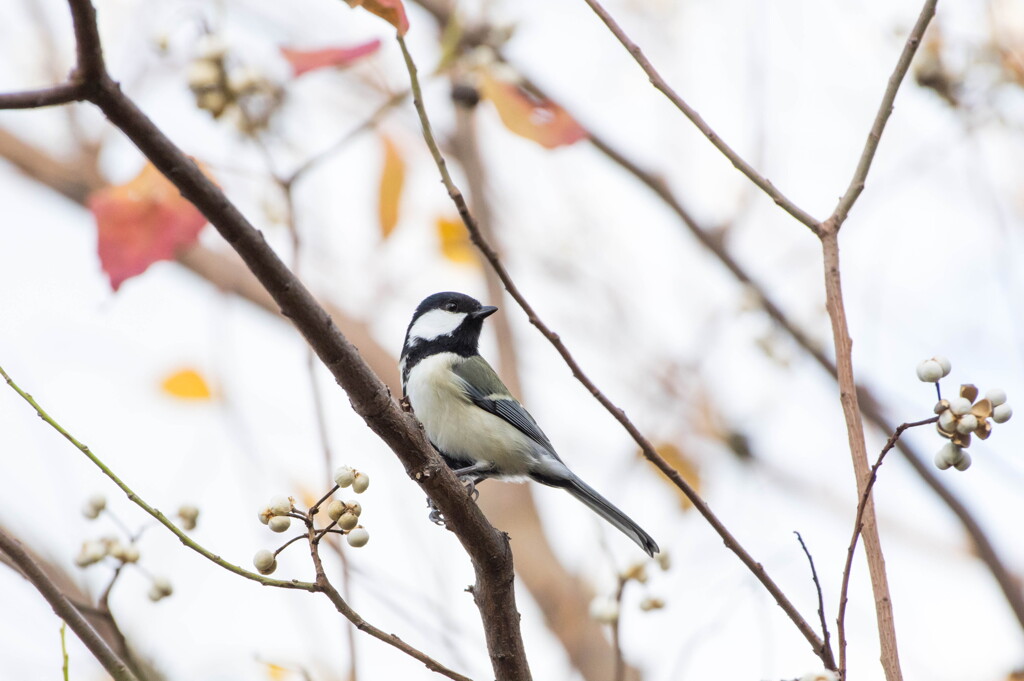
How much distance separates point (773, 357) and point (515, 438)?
1.26 meters

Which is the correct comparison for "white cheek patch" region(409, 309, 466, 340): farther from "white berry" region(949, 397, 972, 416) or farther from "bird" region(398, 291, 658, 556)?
"white berry" region(949, 397, 972, 416)

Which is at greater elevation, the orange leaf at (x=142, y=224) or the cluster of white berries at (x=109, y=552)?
the orange leaf at (x=142, y=224)

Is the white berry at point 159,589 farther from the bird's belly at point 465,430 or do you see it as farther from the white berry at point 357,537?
the bird's belly at point 465,430

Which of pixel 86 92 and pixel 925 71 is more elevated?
pixel 925 71

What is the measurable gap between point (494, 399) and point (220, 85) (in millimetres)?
1567

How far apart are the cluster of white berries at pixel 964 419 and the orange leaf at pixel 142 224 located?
2.16 metres

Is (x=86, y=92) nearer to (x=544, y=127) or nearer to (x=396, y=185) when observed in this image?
(x=544, y=127)

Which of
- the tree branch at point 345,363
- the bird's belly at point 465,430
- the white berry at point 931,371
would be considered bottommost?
the white berry at point 931,371

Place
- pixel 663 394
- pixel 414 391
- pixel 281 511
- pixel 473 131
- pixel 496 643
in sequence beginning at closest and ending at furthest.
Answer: pixel 281 511 < pixel 496 643 < pixel 414 391 < pixel 663 394 < pixel 473 131

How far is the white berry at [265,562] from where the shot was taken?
1.81 meters

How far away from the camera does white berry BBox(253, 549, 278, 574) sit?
181cm

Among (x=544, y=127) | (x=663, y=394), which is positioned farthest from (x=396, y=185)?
(x=663, y=394)

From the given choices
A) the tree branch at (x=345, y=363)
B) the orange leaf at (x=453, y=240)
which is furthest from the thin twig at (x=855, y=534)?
the orange leaf at (x=453, y=240)

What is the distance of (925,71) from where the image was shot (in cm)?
361
